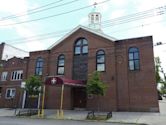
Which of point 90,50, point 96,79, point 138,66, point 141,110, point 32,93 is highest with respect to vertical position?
point 90,50

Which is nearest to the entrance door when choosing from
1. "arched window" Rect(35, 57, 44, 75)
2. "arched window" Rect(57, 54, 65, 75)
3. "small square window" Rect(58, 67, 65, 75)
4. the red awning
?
the red awning

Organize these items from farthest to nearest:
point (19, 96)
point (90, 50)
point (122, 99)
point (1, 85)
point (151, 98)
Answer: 1. point (1, 85)
2. point (19, 96)
3. point (90, 50)
4. point (122, 99)
5. point (151, 98)

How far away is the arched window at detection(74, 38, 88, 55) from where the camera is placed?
1017 inches

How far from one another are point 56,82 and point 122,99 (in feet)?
24.5

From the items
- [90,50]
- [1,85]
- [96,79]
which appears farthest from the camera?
[1,85]

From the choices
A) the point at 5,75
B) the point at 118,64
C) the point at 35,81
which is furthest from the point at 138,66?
the point at 5,75

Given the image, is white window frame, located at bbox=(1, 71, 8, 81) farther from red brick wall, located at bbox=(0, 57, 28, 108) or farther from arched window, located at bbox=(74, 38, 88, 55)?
arched window, located at bbox=(74, 38, 88, 55)

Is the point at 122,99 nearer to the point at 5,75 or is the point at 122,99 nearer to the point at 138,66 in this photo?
the point at 138,66

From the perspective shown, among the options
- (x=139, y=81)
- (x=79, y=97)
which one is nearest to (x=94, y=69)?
(x=79, y=97)

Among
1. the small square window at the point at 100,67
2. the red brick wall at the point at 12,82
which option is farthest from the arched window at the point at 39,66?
the small square window at the point at 100,67

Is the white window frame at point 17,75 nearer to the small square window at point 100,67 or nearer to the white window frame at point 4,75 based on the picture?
the white window frame at point 4,75

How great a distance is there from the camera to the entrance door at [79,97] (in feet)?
79.5

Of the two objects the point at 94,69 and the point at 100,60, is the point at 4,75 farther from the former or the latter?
the point at 100,60

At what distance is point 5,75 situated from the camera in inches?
1246
